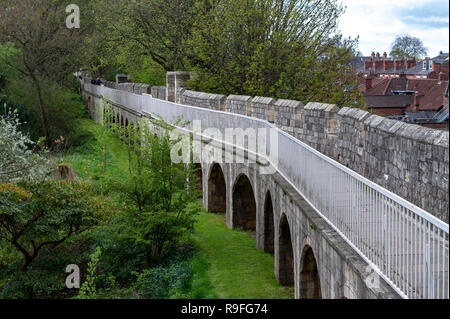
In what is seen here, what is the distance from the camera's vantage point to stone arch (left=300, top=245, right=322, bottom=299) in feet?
37.8

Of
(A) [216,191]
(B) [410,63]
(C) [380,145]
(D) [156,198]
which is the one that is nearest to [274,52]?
(A) [216,191]

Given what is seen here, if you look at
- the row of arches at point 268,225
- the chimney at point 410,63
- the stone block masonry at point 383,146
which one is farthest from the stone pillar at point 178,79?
the chimney at point 410,63

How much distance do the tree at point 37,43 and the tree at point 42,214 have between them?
61.5ft

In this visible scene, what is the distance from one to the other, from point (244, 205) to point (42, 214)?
5.84 m

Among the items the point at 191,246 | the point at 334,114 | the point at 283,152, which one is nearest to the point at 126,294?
the point at 191,246

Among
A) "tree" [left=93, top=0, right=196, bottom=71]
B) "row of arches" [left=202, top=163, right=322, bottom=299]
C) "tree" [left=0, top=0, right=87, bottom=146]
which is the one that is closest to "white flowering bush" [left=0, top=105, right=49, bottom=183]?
"row of arches" [left=202, top=163, right=322, bottom=299]

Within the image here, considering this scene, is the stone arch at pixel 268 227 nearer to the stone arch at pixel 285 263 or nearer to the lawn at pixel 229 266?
the lawn at pixel 229 266

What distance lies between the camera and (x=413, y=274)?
20.9 feet

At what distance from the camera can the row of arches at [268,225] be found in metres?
11.8

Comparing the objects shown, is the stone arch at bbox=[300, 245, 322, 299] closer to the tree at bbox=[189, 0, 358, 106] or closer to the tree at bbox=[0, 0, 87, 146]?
the tree at bbox=[189, 0, 358, 106]

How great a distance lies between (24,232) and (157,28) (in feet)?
76.5

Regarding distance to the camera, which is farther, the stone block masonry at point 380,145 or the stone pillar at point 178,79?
the stone pillar at point 178,79

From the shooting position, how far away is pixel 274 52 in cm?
2659
